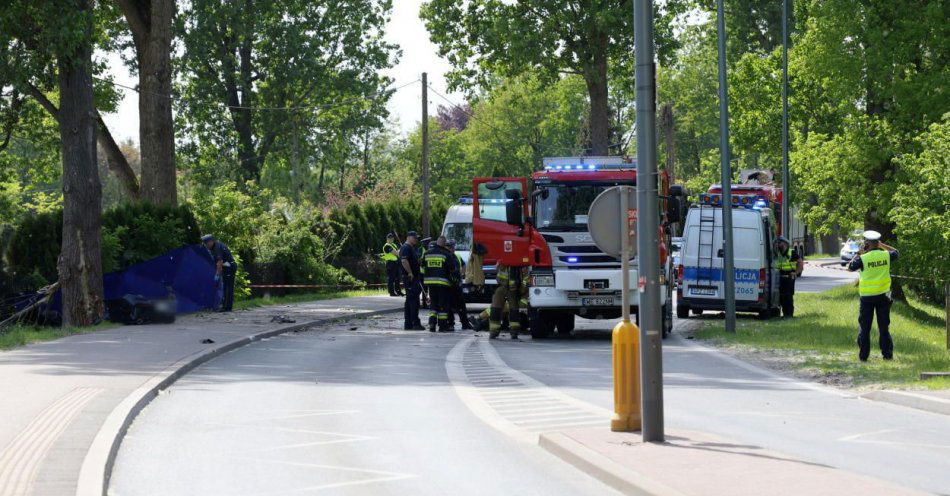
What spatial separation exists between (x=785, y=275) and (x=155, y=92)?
15.4 meters

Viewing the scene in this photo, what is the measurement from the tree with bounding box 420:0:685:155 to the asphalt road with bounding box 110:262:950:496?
24.1 meters

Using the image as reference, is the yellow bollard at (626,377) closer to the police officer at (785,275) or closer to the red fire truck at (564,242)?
the red fire truck at (564,242)

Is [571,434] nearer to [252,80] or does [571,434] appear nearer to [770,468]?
[770,468]

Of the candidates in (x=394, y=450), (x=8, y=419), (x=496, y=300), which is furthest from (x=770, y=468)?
(x=496, y=300)

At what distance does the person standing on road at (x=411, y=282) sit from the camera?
2631cm

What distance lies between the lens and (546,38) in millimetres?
43406

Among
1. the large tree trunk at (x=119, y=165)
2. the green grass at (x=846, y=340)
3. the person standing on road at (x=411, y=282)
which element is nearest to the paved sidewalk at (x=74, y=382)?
the person standing on road at (x=411, y=282)

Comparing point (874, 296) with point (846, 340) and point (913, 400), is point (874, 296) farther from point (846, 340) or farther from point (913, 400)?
point (913, 400)

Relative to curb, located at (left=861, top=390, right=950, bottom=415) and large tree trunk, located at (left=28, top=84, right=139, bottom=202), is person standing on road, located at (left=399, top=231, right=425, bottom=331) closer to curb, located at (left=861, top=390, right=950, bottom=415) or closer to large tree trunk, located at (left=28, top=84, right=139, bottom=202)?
curb, located at (left=861, top=390, right=950, bottom=415)

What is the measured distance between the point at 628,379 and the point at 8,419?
5303mm

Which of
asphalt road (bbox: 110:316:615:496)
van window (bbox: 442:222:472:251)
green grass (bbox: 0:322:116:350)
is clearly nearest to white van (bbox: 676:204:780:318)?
van window (bbox: 442:222:472:251)

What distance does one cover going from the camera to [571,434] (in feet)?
35.3

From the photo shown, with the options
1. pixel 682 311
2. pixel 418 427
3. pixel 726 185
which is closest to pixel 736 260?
pixel 682 311

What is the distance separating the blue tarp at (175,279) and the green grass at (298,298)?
2.07 metres
